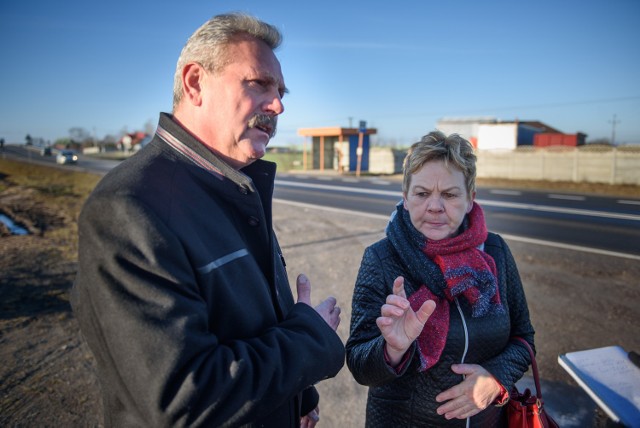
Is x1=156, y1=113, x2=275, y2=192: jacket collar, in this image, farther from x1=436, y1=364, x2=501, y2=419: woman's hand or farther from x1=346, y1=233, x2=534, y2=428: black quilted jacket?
x1=436, y1=364, x2=501, y2=419: woman's hand

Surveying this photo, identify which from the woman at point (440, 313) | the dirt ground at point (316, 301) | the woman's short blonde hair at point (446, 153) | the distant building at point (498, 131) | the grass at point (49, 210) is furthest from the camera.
Answer: the distant building at point (498, 131)

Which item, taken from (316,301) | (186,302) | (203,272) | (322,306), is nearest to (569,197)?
(316,301)

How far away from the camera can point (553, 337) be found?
431 cm

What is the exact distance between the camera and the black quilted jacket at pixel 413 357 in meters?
1.87

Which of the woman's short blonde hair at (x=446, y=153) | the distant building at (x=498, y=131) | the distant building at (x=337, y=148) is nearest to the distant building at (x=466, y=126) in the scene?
the distant building at (x=498, y=131)

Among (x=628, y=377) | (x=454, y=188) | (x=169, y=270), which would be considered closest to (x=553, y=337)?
(x=628, y=377)

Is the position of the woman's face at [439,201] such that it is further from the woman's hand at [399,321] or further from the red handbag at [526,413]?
the red handbag at [526,413]

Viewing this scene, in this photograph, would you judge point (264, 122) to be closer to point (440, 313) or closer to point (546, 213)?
point (440, 313)

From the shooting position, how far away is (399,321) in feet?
5.45

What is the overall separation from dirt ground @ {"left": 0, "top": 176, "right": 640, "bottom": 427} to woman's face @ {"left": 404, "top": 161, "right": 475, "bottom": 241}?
176cm

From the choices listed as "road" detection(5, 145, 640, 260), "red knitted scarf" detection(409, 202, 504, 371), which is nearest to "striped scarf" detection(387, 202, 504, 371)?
"red knitted scarf" detection(409, 202, 504, 371)

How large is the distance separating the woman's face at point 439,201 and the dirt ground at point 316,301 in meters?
1.76

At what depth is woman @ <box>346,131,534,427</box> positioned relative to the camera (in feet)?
5.99

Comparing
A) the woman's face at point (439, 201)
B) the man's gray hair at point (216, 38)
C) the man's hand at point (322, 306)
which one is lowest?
the man's hand at point (322, 306)
